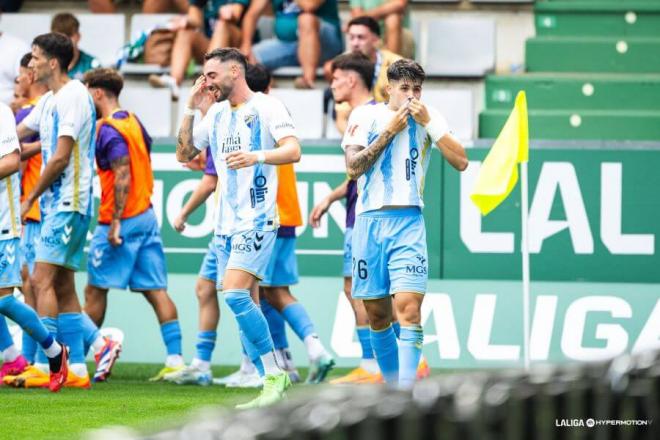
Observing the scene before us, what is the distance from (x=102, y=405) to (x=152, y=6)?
775 cm

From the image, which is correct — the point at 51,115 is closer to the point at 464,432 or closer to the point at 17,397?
the point at 17,397

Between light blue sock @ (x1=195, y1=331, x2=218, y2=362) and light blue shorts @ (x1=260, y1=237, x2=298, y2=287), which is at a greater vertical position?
light blue shorts @ (x1=260, y1=237, x2=298, y2=287)

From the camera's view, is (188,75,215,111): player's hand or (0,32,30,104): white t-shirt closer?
(188,75,215,111): player's hand

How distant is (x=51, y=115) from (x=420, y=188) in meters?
2.88

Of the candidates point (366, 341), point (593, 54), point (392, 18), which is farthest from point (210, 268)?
point (593, 54)

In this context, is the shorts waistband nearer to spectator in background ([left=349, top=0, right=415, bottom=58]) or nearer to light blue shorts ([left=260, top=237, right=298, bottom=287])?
light blue shorts ([left=260, top=237, right=298, bottom=287])

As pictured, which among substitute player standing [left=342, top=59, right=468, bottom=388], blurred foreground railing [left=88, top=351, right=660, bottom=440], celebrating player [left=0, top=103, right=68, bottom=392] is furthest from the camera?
celebrating player [left=0, top=103, right=68, bottom=392]

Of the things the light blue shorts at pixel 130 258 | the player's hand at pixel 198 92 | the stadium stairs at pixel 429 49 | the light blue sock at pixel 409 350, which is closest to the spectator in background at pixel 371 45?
the stadium stairs at pixel 429 49

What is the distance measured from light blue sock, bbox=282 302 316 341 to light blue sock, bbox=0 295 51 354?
2.06 metres

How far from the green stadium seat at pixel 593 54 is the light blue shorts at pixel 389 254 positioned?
7.15 meters

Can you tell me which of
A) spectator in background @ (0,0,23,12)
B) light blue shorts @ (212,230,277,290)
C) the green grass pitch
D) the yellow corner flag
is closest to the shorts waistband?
light blue shorts @ (212,230,277,290)

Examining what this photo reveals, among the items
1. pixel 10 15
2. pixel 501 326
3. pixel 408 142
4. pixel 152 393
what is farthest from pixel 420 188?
pixel 10 15

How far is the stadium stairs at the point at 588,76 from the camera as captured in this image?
14.0 metres

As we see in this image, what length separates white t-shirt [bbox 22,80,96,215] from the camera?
31.0 ft
